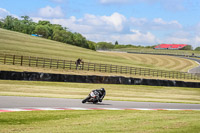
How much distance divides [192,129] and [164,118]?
225 centimetres

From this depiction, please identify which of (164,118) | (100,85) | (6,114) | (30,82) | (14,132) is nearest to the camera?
(14,132)

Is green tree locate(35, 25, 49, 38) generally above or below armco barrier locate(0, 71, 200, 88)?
above

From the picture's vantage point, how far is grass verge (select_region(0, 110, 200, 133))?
9.29 m

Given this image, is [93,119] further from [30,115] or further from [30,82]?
[30,82]

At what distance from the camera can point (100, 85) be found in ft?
111

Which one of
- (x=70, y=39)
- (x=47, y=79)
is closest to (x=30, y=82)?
(x=47, y=79)

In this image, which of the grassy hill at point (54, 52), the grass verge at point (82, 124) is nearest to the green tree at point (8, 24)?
the grassy hill at point (54, 52)

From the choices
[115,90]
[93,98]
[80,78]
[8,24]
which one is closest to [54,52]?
[80,78]

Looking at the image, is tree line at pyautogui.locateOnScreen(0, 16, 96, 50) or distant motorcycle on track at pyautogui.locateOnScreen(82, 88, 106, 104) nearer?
distant motorcycle on track at pyautogui.locateOnScreen(82, 88, 106, 104)

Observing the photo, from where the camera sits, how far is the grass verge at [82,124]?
929 cm

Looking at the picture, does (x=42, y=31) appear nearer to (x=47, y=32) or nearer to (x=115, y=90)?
(x=47, y=32)

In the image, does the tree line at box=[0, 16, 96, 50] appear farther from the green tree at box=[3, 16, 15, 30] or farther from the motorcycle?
the motorcycle

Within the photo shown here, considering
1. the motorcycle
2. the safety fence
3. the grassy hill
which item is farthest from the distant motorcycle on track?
the grassy hill

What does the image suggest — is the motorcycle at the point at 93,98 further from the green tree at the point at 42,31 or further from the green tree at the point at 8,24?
the green tree at the point at 8,24
